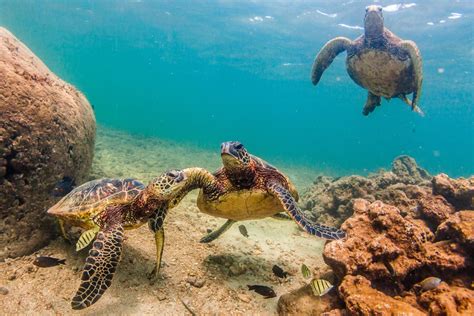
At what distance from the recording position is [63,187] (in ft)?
17.1

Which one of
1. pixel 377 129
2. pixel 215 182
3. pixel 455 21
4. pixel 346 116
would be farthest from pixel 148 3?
pixel 377 129

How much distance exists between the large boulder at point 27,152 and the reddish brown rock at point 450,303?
5.44 meters

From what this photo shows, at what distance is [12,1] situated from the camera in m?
38.0

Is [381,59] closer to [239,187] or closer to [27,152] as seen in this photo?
[239,187]

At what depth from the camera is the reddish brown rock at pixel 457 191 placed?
6.15 metres

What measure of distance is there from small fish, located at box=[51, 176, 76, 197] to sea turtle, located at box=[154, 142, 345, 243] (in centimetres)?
221

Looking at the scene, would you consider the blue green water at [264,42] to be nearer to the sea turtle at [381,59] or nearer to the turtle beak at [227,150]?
the sea turtle at [381,59]

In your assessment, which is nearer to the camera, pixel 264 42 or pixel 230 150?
pixel 230 150

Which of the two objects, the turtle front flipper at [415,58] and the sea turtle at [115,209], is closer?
the sea turtle at [115,209]

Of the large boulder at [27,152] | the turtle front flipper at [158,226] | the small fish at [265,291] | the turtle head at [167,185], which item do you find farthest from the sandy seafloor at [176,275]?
the turtle head at [167,185]

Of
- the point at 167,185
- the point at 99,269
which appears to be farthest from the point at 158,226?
the point at 99,269

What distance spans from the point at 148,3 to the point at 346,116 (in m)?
81.5

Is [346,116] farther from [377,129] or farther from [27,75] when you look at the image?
[27,75]

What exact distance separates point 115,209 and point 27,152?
168cm
